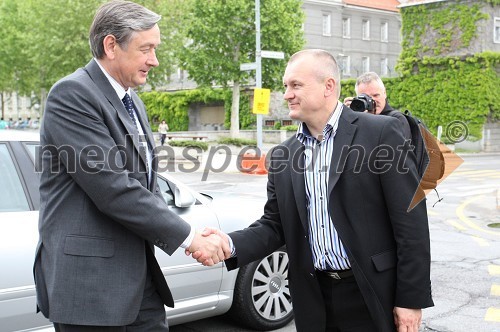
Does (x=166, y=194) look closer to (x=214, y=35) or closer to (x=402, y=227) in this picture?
(x=402, y=227)

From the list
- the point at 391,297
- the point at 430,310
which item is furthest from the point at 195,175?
the point at 391,297

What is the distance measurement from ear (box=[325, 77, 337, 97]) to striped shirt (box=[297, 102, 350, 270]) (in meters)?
0.09

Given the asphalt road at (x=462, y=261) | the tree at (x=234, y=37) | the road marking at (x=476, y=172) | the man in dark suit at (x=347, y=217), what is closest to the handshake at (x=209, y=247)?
the man in dark suit at (x=347, y=217)

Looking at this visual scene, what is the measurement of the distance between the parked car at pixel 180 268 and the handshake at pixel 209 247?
4.47 ft

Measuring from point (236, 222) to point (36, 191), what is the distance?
5.27 feet

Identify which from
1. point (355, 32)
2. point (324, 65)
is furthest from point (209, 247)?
point (355, 32)

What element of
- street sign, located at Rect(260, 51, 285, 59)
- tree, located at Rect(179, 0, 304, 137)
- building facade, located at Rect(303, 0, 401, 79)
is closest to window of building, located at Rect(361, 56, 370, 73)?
building facade, located at Rect(303, 0, 401, 79)

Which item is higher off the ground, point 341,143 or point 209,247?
point 341,143

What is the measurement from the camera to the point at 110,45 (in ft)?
8.19

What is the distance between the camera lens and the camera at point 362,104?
5594 mm

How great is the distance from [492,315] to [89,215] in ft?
14.1

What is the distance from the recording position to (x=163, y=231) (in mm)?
2459

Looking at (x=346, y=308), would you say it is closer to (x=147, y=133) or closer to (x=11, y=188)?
(x=147, y=133)

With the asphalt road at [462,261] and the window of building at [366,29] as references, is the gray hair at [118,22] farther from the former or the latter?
the window of building at [366,29]
